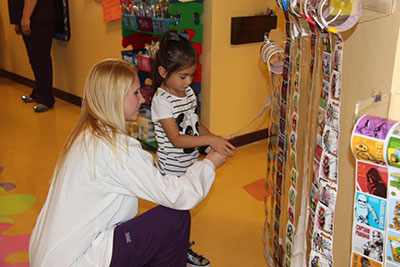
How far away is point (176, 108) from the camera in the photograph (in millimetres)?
2031

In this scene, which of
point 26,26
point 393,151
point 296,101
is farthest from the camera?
point 26,26

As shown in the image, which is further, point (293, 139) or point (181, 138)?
point (181, 138)

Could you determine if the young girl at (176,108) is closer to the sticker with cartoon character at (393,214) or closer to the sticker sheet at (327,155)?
the sticker sheet at (327,155)

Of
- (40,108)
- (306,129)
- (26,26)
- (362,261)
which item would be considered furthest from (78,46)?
(362,261)

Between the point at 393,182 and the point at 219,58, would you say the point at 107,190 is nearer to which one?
the point at 393,182

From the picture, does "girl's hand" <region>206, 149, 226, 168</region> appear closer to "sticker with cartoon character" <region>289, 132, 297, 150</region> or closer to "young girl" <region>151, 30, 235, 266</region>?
"young girl" <region>151, 30, 235, 266</region>

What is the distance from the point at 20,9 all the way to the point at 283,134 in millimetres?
3431

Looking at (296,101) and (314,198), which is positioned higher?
(296,101)

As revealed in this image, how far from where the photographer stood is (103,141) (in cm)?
146

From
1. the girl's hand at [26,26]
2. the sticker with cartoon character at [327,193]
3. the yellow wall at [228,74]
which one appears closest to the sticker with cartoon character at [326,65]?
the sticker with cartoon character at [327,193]

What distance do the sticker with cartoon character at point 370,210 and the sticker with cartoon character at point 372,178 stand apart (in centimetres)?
1

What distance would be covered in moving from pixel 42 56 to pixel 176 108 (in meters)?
2.84

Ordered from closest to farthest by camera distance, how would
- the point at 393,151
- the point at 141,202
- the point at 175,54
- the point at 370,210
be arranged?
1. the point at 393,151
2. the point at 370,210
3. the point at 175,54
4. the point at 141,202

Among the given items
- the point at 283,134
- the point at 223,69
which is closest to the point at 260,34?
the point at 223,69
